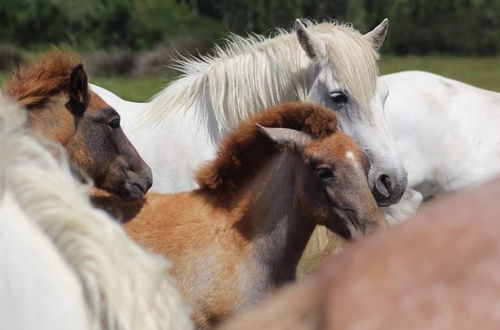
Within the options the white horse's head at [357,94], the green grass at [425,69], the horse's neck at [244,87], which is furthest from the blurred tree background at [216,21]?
the white horse's head at [357,94]

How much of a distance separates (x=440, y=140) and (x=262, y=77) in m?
2.12

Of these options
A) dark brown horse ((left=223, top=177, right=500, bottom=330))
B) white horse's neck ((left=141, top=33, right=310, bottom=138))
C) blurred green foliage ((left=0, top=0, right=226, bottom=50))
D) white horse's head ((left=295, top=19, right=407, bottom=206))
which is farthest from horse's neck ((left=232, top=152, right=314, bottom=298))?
blurred green foliage ((left=0, top=0, right=226, bottom=50))

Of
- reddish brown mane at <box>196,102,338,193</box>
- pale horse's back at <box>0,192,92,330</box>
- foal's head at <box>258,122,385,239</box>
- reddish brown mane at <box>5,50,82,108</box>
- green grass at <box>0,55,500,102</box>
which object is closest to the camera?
pale horse's back at <box>0,192,92,330</box>

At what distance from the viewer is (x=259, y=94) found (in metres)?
4.95

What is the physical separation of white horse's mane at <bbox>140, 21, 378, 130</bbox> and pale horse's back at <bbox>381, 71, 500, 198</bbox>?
5.55 feet

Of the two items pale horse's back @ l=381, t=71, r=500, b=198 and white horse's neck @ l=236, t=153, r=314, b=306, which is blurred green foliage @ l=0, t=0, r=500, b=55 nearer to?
pale horse's back @ l=381, t=71, r=500, b=198

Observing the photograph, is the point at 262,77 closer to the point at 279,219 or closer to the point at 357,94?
the point at 357,94

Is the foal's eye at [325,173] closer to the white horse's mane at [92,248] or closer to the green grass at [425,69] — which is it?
the white horse's mane at [92,248]

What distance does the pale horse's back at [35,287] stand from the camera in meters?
1.01

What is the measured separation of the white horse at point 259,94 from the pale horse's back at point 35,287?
3.68 meters

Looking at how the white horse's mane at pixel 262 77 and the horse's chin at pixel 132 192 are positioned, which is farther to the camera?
the white horse's mane at pixel 262 77

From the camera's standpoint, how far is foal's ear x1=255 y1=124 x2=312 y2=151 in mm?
3826

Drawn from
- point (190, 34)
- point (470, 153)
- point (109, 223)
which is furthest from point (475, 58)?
point (109, 223)

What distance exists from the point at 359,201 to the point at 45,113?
3.84 feet
